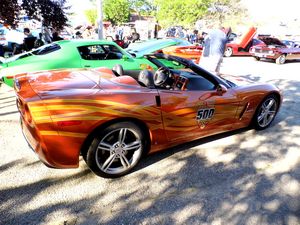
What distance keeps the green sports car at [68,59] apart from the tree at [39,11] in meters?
1.18

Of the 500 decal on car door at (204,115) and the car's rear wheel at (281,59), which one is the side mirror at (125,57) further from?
the car's rear wheel at (281,59)

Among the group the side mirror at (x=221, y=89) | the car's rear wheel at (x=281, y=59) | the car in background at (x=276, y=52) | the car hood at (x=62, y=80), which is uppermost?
the car hood at (x=62, y=80)

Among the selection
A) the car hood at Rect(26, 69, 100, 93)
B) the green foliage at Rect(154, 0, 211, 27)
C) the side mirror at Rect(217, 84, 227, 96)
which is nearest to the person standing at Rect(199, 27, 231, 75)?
the side mirror at Rect(217, 84, 227, 96)

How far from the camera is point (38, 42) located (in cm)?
1059

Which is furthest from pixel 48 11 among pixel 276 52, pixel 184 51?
pixel 276 52

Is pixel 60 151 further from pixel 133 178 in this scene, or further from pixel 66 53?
pixel 66 53

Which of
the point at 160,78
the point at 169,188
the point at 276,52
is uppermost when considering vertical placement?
the point at 160,78

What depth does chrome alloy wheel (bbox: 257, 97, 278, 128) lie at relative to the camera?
4168 millimetres

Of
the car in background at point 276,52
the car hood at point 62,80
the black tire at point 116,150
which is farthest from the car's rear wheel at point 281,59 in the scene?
the black tire at point 116,150

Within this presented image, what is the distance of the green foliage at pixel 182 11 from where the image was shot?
30594 millimetres

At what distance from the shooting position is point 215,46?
616 cm

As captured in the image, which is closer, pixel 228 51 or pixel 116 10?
pixel 228 51

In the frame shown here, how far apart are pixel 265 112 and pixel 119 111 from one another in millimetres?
2775

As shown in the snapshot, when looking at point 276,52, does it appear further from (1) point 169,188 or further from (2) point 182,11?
(2) point 182,11
